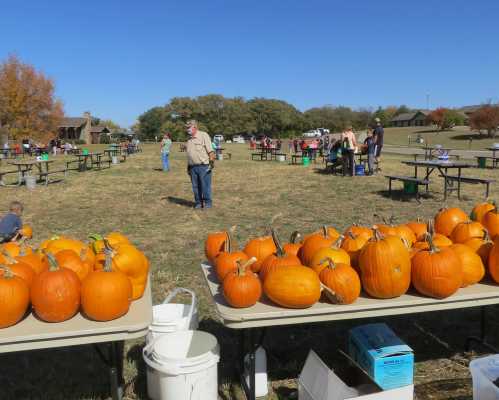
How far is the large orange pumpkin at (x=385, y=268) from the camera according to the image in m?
2.58

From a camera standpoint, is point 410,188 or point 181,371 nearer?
point 181,371

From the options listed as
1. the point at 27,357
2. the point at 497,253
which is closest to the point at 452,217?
the point at 497,253

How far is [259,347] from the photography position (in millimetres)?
2936

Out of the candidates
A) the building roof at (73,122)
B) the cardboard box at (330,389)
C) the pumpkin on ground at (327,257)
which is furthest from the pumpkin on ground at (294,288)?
the building roof at (73,122)

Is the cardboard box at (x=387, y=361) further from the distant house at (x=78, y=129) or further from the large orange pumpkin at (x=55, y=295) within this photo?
the distant house at (x=78, y=129)

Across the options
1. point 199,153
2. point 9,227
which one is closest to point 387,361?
point 9,227

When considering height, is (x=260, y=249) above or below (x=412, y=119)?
below

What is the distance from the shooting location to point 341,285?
254 cm

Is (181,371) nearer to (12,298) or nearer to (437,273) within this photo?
(12,298)

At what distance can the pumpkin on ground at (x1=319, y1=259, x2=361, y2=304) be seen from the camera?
8.34 ft

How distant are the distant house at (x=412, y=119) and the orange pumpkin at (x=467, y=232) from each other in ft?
357

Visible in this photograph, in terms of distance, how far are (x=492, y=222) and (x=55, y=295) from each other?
317 centimetres

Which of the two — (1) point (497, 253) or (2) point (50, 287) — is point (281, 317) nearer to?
(2) point (50, 287)

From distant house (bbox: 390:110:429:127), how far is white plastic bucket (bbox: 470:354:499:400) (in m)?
110
